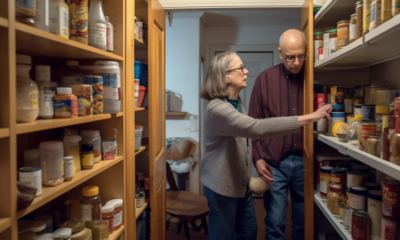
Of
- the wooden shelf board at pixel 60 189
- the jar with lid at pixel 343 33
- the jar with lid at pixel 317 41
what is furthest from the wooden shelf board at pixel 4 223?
the jar with lid at pixel 317 41

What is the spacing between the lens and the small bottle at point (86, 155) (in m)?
1.23

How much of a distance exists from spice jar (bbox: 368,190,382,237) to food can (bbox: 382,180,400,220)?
93 mm

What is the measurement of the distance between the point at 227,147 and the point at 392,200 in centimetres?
86

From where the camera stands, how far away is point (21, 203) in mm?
790

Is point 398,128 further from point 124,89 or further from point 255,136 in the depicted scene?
point 124,89

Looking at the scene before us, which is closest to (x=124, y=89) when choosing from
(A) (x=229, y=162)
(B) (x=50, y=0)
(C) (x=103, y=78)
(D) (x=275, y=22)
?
(C) (x=103, y=78)

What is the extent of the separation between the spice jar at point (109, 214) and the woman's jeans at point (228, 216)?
61 cm

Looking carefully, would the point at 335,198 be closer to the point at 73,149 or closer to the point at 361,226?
the point at 361,226

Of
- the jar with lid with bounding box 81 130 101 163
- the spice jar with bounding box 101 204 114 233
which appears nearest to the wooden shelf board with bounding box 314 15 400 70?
the jar with lid with bounding box 81 130 101 163

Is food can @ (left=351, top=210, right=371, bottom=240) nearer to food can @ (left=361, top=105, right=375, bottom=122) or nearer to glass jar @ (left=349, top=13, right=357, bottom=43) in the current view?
food can @ (left=361, top=105, right=375, bottom=122)

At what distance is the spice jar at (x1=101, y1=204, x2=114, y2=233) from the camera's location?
1.40 metres

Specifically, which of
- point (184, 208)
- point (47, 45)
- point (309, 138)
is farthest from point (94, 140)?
point (184, 208)

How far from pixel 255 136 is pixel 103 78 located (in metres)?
0.82

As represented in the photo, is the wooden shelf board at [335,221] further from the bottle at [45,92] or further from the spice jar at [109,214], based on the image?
the bottle at [45,92]
